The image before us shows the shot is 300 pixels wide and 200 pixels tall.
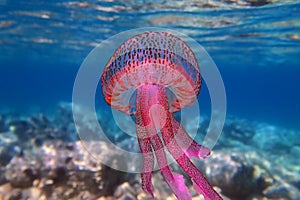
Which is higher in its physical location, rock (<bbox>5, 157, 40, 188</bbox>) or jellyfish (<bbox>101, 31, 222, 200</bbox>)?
jellyfish (<bbox>101, 31, 222, 200</bbox>)

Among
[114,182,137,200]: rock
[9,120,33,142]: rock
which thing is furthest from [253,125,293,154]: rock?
[9,120,33,142]: rock

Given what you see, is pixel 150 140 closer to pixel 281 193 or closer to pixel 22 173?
pixel 22 173

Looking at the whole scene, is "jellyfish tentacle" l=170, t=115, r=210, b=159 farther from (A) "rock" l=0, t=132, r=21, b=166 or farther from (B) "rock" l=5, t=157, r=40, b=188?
(A) "rock" l=0, t=132, r=21, b=166

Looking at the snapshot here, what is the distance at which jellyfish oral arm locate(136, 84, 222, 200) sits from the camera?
106 inches

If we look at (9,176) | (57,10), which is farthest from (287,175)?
(57,10)

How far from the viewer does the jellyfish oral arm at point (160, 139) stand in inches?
106

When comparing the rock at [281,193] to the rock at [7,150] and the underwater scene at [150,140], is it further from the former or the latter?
the rock at [7,150]

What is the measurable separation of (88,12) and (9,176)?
1170cm

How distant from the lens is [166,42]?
10.1 feet

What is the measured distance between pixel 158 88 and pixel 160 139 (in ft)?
1.95

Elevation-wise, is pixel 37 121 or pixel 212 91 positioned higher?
pixel 212 91

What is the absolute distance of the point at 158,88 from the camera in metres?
3.08

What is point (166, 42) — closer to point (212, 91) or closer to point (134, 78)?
point (134, 78)

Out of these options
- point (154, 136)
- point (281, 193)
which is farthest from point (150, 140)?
point (281, 193)
